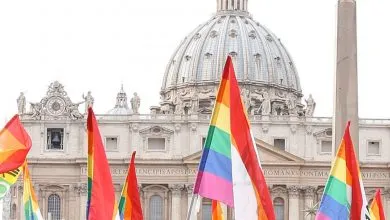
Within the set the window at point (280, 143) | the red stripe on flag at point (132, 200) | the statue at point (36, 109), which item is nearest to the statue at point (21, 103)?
the statue at point (36, 109)

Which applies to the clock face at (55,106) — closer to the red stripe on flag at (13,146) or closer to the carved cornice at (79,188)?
the carved cornice at (79,188)

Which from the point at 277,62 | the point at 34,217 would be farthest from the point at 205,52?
the point at 34,217

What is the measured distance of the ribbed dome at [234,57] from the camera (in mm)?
94812

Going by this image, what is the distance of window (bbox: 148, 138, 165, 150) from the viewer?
7206 centimetres

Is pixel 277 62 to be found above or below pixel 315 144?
above

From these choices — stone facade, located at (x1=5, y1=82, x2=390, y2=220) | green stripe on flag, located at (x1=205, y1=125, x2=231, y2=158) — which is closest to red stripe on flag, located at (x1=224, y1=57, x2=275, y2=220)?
green stripe on flag, located at (x1=205, y1=125, x2=231, y2=158)

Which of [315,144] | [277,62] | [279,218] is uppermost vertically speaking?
[277,62]

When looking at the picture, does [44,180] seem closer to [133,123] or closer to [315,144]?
[133,123]

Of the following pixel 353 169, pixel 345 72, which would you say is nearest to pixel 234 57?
pixel 345 72

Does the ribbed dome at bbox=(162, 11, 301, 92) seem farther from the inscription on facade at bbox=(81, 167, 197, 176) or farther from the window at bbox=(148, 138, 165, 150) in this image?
the inscription on facade at bbox=(81, 167, 197, 176)

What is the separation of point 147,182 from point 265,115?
322 inches

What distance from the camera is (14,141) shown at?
1780 centimetres

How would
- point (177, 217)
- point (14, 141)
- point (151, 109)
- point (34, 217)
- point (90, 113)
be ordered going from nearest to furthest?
1. point (90, 113)
2. point (14, 141)
3. point (34, 217)
4. point (177, 217)
5. point (151, 109)

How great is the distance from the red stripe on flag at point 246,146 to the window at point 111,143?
57108mm
